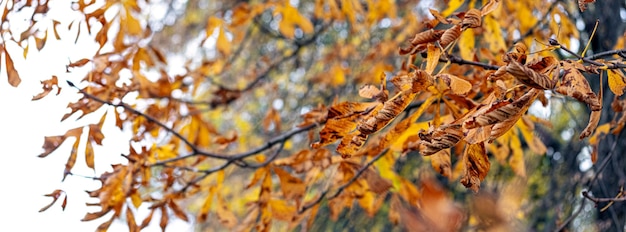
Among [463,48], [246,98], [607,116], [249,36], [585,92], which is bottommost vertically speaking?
[246,98]

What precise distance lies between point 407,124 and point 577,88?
31cm

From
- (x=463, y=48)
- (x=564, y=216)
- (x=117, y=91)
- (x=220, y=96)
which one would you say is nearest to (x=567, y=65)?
(x=463, y=48)

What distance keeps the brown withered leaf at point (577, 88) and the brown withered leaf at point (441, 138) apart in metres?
0.11

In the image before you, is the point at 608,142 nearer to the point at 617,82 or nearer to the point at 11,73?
the point at 617,82

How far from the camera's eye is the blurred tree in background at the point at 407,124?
764mm

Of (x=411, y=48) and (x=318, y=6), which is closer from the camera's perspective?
(x=411, y=48)

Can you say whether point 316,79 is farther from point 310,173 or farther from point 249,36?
point 310,173

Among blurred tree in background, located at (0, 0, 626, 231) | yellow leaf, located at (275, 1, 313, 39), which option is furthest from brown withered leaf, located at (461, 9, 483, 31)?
yellow leaf, located at (275, 1, 313, 39)

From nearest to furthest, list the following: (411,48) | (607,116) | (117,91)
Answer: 1. (411,48)
2. (117,91)
3. (607,116)

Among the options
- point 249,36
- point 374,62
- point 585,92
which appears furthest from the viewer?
point 249,36

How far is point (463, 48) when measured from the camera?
1.30m

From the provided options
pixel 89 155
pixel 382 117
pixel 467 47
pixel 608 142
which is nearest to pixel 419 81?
pixel 382 117

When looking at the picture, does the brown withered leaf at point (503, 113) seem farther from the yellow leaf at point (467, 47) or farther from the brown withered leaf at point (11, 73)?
the brown withered leaf at point (11, 73)

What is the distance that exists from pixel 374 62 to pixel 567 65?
6.62ft
